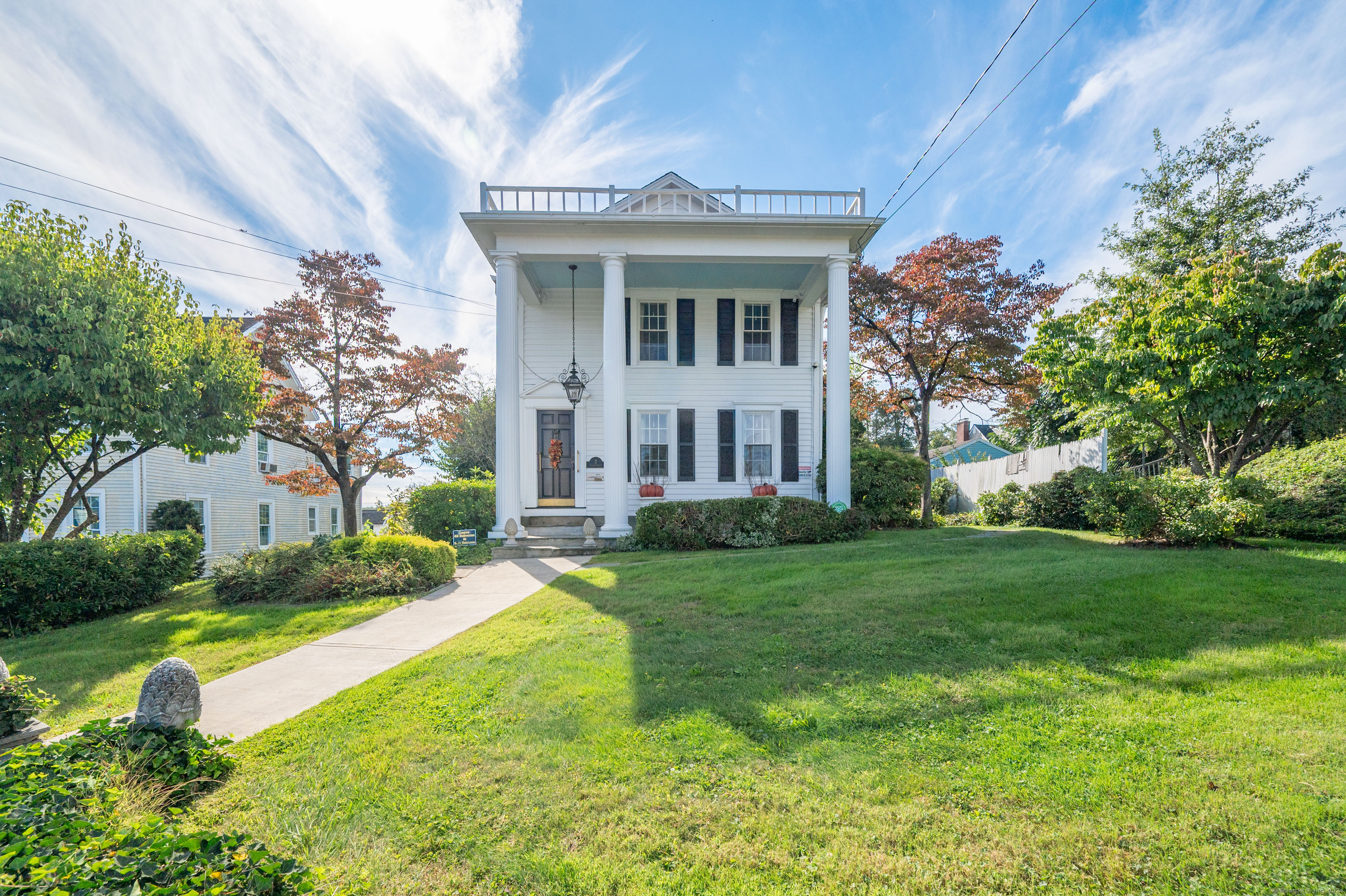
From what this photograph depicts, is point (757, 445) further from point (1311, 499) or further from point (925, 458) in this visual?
point (1311, 499)

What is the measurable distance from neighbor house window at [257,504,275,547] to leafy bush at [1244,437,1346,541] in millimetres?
25003

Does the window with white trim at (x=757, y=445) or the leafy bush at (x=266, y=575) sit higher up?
the window with white trim at (x=757, y=445)

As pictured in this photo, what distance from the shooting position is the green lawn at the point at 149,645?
4.39 m

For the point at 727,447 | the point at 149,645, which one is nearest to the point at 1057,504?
the point at 727,447

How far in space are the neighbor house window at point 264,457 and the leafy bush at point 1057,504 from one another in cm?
2241

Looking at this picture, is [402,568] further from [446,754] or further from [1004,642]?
[1004,642]

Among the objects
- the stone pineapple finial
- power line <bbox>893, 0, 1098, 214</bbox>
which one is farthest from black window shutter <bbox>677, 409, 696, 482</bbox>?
the stone pineapple finial

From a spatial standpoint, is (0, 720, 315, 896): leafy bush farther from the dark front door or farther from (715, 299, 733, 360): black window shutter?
(715, 299, 733, 360): black window shutter

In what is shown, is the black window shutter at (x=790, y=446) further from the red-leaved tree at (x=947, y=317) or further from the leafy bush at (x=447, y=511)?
the leafy bush at (x=447, y=511)

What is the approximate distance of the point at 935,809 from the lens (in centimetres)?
243

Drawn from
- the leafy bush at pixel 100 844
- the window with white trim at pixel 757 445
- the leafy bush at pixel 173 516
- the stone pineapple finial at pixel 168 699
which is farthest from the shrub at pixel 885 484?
the leafy bush at pixel 173 516

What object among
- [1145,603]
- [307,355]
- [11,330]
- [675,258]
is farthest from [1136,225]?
[11,330]

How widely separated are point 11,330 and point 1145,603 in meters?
12.2

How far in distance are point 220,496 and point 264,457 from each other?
244cm
